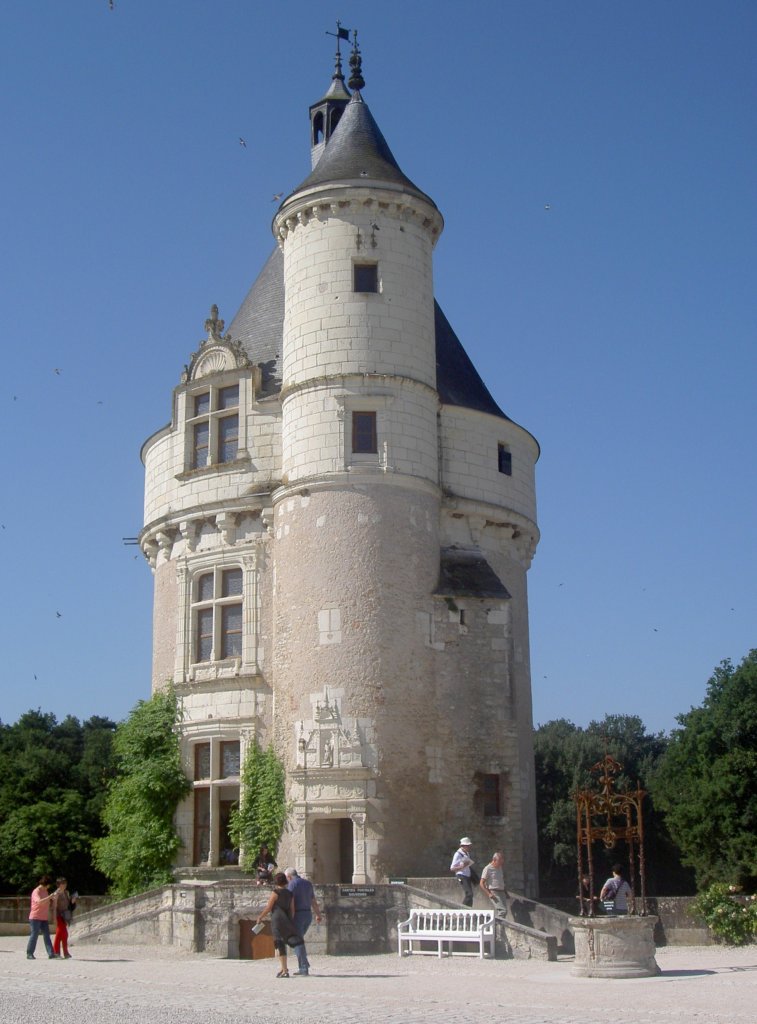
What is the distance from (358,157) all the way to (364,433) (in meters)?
6.42

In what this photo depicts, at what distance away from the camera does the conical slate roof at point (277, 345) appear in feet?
96.0

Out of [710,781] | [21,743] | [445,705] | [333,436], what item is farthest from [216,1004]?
[21,743]

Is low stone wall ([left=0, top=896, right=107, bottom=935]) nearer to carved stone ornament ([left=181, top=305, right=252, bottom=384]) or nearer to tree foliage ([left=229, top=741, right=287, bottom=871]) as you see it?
tree foliage ([left=229, top=741, right=287, bottom=871])

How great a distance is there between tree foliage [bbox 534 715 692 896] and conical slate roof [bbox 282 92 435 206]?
2399 cm

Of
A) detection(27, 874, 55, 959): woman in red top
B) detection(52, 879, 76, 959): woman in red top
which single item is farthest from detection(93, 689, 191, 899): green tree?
detection(27, 874, 55, 959): woman in red top

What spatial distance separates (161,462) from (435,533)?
7380 mm

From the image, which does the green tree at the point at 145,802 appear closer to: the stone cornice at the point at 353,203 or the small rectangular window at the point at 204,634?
the small rectangular window at the point at 204,634

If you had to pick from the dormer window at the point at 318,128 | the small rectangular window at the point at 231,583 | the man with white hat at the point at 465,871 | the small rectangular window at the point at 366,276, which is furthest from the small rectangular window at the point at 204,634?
the dormer window at the point at 318,128

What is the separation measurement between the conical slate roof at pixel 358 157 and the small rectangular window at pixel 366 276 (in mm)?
1815

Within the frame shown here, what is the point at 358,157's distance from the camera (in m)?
28.0

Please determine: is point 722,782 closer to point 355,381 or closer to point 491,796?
point 491,796

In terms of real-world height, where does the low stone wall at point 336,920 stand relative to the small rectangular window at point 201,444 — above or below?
below

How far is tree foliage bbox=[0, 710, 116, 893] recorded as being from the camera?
34.0 metres

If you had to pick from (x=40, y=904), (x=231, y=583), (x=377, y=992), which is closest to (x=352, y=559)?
(x=231, y=583)
